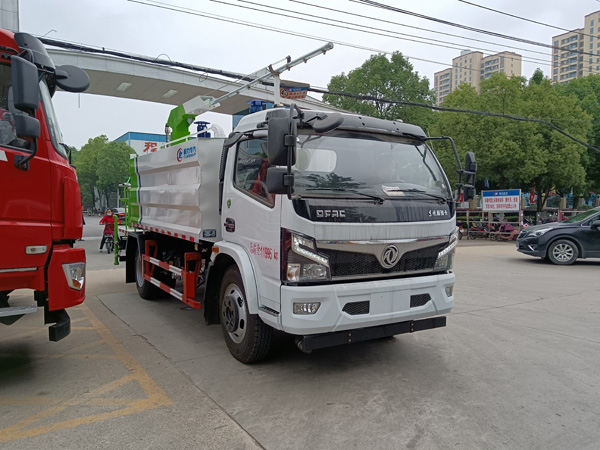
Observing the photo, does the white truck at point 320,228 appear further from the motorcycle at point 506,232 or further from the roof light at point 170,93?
the motorcycle at point 506,232

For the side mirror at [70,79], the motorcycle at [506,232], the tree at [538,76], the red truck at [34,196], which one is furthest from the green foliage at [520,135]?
the red truck at [34,196]

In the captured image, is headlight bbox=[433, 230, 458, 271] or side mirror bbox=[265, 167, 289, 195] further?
headlight bbox=[433, 230, 458, 271]

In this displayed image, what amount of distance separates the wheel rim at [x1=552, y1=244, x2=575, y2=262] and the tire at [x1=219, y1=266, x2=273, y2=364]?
10809 millimetres

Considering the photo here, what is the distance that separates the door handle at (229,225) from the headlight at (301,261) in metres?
1.08

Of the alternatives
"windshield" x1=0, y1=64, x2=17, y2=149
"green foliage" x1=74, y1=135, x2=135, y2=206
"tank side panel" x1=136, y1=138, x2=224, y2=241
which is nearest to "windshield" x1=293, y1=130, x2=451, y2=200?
"tank side panel" x1=136, y1=138, x2=224, y2=241

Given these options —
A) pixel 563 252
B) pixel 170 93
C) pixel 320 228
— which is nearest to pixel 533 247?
pixel 563 252

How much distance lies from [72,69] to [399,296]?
11.9 feet

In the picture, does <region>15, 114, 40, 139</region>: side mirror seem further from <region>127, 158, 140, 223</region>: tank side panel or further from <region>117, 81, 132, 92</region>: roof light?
<region>117, 81, 132, 92</region>: roof light

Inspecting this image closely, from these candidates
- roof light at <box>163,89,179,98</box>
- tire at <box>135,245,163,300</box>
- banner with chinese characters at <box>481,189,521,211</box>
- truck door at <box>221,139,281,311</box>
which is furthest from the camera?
banner with chinese characters at <box>481,189,521,211</box>

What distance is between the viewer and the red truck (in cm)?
337

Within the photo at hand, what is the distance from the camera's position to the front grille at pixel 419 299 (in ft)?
13.4

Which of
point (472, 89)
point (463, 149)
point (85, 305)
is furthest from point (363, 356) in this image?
point (472, 89)

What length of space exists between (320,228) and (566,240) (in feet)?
36.2

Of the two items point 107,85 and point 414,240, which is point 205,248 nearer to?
point 414,240
